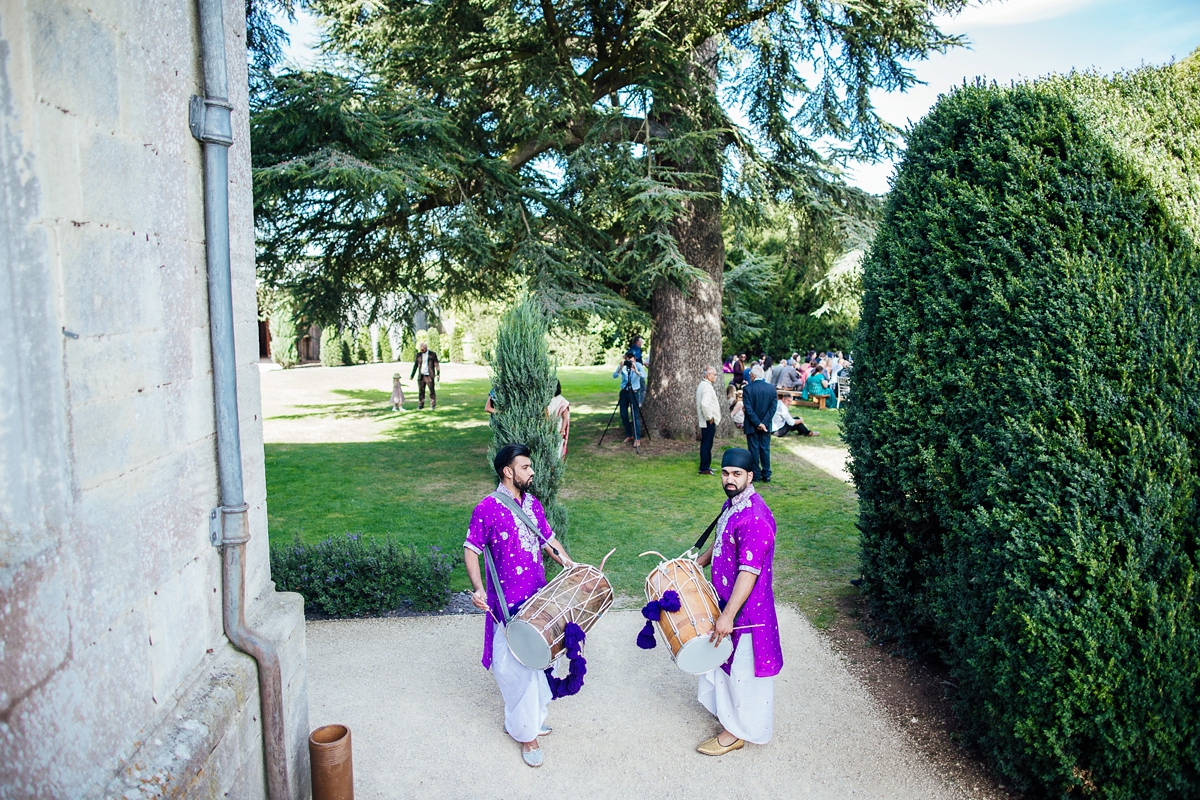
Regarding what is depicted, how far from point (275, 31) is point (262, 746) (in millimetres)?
12172

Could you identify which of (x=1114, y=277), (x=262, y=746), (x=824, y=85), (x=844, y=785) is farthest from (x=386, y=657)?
(x=824, y=85)

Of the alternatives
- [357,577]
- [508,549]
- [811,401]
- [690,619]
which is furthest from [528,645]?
[811,401]

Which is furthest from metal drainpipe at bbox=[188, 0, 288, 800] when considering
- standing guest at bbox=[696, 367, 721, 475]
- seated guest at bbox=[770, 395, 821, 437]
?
seated guest at bbox=[770, 395, 821, 437]

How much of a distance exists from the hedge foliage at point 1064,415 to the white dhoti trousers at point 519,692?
7.89 ft

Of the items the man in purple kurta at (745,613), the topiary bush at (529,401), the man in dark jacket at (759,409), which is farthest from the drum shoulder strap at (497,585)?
the man in dark jacket at (759,409)

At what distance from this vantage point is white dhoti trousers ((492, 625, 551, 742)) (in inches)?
175

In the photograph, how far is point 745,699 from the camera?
451 centimetres

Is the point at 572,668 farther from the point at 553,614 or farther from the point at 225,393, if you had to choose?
the point at 225,393

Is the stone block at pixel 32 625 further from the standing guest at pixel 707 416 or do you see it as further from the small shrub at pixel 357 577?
the standing guest at pixel 707 416

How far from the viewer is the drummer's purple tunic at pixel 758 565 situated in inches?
169

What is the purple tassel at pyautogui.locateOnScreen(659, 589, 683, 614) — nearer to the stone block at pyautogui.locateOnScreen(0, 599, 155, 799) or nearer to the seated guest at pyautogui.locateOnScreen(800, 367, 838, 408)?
the stone block at pyautogui.locateOnScreen(0, 599, 155, 799)

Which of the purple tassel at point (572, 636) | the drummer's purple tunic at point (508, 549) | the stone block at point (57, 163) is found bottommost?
the purple tassel at point (572, 636)

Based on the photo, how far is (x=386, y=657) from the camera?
18.9 feet

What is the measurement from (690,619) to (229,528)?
2.39 m
